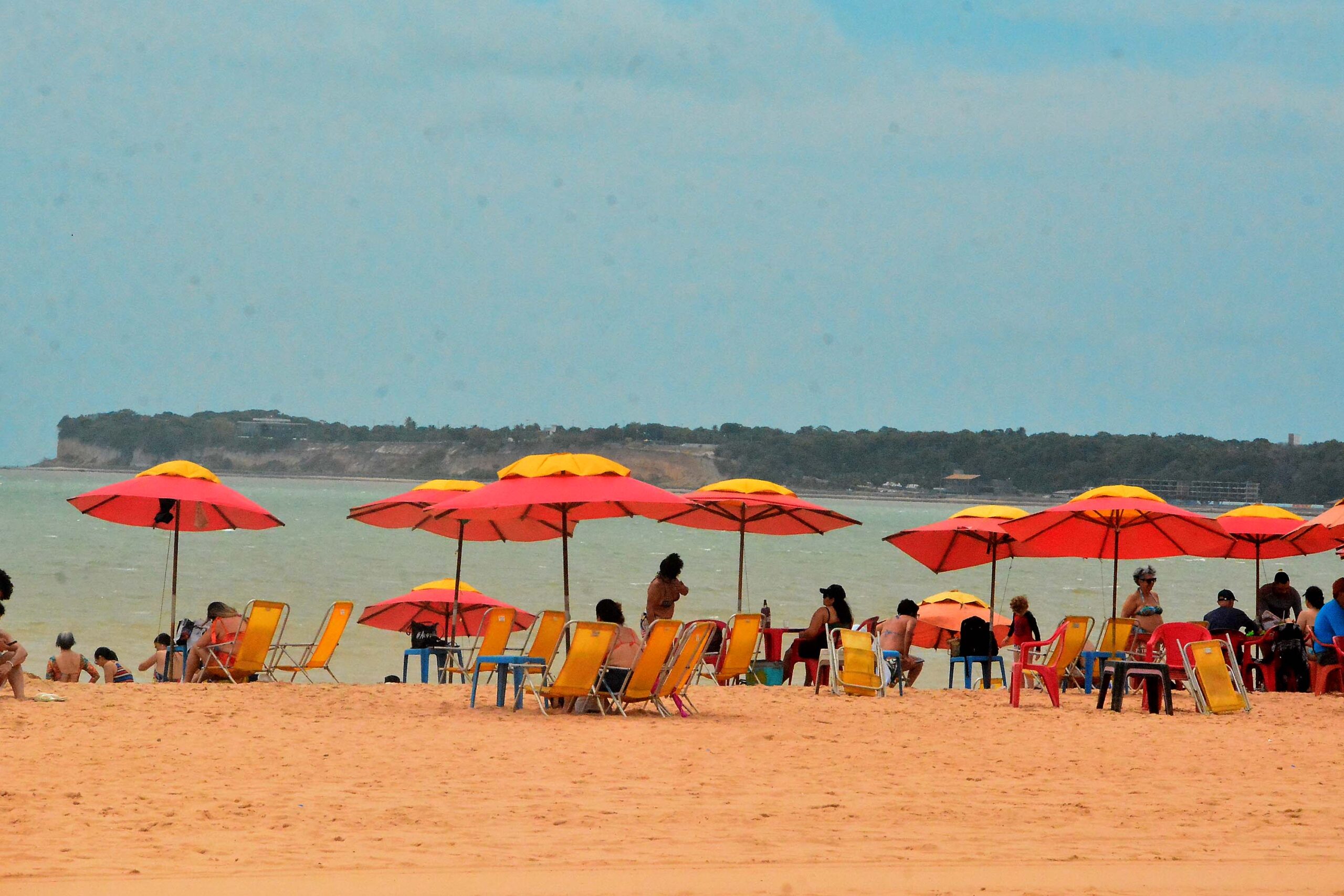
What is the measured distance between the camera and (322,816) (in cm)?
536

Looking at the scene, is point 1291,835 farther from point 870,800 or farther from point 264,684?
point 264,684

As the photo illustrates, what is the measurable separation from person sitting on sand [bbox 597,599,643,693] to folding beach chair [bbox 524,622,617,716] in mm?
162

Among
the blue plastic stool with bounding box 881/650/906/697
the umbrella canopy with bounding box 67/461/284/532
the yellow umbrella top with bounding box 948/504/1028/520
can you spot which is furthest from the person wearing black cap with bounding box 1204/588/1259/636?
the umbrella canopy with bounding box 67/461/284/532

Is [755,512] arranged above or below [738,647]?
above

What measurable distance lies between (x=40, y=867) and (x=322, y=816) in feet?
3.63

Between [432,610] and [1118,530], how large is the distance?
20.0ft

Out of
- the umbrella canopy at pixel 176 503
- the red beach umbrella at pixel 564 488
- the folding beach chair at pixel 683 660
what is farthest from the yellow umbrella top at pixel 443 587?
the folding beach chair at pixel 683 660

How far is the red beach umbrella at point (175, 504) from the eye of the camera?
10.6 m

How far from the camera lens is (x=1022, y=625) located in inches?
484

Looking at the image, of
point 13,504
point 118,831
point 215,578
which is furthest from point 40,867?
point 13,504

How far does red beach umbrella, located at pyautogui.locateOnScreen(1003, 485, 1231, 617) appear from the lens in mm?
11109

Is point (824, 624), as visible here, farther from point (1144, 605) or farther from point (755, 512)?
point (1144, 605)

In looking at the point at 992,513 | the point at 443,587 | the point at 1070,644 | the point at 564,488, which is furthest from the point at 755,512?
the point at 564,488

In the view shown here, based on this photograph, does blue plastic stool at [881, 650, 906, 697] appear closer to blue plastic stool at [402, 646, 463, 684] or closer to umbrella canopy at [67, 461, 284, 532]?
blue plastic stool at [402, 646, 463, 684]
